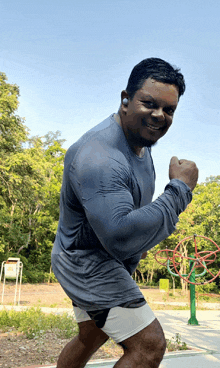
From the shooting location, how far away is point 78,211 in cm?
171

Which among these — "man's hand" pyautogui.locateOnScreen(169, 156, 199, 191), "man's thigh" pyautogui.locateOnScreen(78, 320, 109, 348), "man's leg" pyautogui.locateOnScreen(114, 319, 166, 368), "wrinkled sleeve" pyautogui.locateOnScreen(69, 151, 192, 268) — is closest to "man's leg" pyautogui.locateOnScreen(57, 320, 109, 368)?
"man's thigh" pyautogui.locateOnScreen(78, 320, 109, 348)

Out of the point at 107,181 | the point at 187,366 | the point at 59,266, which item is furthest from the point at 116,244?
the point at 187,366

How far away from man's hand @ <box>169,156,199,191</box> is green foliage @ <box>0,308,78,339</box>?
13.9ft

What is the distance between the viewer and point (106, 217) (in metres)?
1.41

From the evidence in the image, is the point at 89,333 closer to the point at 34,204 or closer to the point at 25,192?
the point at 25,192

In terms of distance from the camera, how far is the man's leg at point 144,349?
58.0 inches

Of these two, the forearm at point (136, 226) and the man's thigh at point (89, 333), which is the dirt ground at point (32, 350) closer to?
the man's thigh at point (89, 333)

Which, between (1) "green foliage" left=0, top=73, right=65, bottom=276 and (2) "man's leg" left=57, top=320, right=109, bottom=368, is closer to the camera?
(2) "man's leg" left=57, top=320, right=109, bottom=368

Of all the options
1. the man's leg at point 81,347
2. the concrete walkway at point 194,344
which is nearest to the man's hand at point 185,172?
the man's leg at point 81,347

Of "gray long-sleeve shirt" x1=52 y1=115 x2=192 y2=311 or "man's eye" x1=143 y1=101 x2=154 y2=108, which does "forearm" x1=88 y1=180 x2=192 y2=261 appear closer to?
"gray long-sleeve shirt" x1=52 y1=115 x2=192 y2=311

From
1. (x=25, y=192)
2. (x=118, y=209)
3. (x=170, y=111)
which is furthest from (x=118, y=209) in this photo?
(x=25, y=192)

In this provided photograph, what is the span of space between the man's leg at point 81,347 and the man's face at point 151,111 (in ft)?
3.27

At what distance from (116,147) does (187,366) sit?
3.15 m

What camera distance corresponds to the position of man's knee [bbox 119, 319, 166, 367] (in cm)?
149
